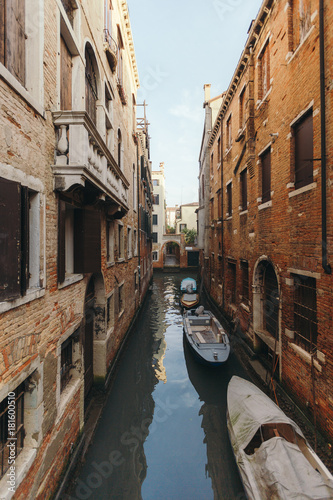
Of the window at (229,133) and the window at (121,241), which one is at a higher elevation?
the window at (229,133)

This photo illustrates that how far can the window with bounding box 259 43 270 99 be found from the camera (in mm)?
8578

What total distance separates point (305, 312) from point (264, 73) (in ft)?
26.5

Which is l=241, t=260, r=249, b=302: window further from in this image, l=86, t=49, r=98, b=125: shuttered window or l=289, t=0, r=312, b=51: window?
l=86, t=49, r=98, b=125: shuttered window

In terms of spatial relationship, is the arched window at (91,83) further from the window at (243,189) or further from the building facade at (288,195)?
the window at (243,189)

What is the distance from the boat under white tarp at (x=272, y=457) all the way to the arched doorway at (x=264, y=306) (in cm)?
314

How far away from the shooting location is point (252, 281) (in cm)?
950

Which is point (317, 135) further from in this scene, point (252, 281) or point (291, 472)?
point (291, 472)

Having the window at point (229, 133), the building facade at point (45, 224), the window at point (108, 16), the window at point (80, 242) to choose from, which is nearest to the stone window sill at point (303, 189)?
the building facade at point (45, 224)

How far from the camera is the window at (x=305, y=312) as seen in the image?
5934mm

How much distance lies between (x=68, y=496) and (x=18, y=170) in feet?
17.7

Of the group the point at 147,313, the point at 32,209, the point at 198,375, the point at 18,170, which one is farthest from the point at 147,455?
the point at 147,313

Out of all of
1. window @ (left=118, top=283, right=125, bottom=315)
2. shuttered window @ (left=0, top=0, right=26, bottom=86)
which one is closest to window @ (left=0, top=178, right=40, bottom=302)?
shuttered window @ (left=0, top=0, right=26, bottom=86)

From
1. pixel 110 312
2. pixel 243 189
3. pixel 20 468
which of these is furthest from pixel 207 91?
pixel 20 468

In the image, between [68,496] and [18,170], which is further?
[68,496]
